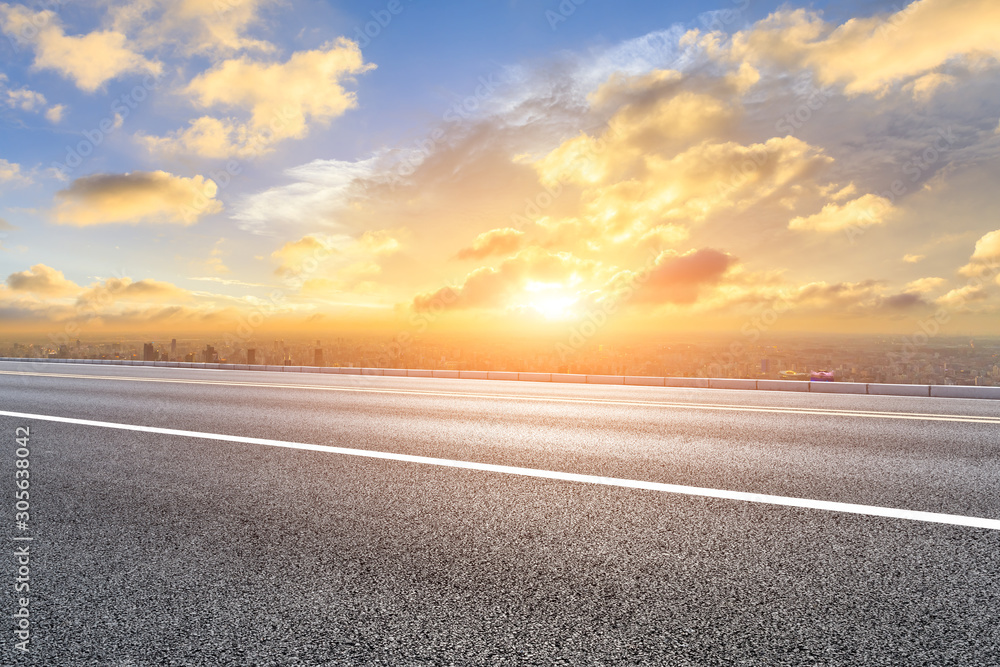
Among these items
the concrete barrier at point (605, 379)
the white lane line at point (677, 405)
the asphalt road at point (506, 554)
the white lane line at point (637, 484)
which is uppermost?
the concrete barrier at point (605, 379)

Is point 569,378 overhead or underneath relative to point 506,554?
overhead

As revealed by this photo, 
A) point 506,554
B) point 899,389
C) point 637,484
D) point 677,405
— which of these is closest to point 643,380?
point 899,389

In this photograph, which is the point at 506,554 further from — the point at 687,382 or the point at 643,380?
the point at 643,380

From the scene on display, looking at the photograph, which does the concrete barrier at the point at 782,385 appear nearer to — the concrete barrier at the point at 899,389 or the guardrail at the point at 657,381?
the guardrail at the point at 657,381

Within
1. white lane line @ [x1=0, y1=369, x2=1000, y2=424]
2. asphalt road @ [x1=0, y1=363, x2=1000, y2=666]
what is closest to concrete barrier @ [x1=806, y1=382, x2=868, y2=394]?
white lane line @ [x1=0, y1=369, x2=1000, y2=424]

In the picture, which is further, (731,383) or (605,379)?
(605,379)

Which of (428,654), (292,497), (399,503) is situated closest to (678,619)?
(428,654)

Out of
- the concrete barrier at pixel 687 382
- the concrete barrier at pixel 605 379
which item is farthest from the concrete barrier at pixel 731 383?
the concrete barrier at pixel 605 379

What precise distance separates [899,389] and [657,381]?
6143 millimetres

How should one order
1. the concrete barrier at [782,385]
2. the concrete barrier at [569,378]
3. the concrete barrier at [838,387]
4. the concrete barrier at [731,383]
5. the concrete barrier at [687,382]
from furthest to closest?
the concrete barrier at [569,378], the concrete barrier at [687,382], the concrete barrier at [731,383], the concrete barrier at [782,385], the concrete barrier at [838,387]

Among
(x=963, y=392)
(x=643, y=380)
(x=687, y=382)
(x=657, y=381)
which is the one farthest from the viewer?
(x=643, y=380)

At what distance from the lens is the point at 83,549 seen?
358cm

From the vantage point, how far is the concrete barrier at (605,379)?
17761mm

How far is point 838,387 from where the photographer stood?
564 inches
